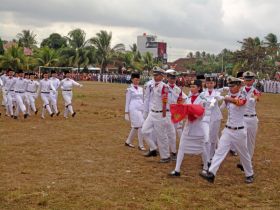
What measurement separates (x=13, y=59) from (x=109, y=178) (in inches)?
2184

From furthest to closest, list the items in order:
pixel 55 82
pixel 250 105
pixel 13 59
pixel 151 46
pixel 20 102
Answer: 1. pixel 151 46
2. pixel 13 59
3. pixel 55 82
4. pixel 20 102
5. pixel 250 105

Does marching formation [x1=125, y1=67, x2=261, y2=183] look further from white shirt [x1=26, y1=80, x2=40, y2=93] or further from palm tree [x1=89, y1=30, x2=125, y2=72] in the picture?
palm tree [x1=89, y1=30, x2=125, y2=72]

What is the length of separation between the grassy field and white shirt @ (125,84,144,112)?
3.55 feet

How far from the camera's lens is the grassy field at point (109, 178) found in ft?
24.2

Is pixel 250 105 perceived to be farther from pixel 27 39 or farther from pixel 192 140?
pixel 27 39

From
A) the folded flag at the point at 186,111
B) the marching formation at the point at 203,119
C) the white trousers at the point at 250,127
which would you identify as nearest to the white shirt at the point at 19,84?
the marching formation at the point at 203,119

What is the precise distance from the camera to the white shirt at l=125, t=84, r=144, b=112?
476 inches

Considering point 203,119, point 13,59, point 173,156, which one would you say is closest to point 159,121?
point 173,156

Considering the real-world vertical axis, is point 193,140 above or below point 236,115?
below

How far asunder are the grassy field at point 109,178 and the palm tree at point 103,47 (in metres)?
58.4

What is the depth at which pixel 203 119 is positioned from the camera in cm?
952

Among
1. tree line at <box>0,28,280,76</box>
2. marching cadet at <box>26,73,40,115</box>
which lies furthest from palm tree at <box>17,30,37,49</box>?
marching cadet at <box>26,73,40,115</box>

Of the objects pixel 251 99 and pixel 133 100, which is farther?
pixel 133 100

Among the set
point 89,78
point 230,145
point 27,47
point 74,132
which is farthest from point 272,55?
point 230,145
